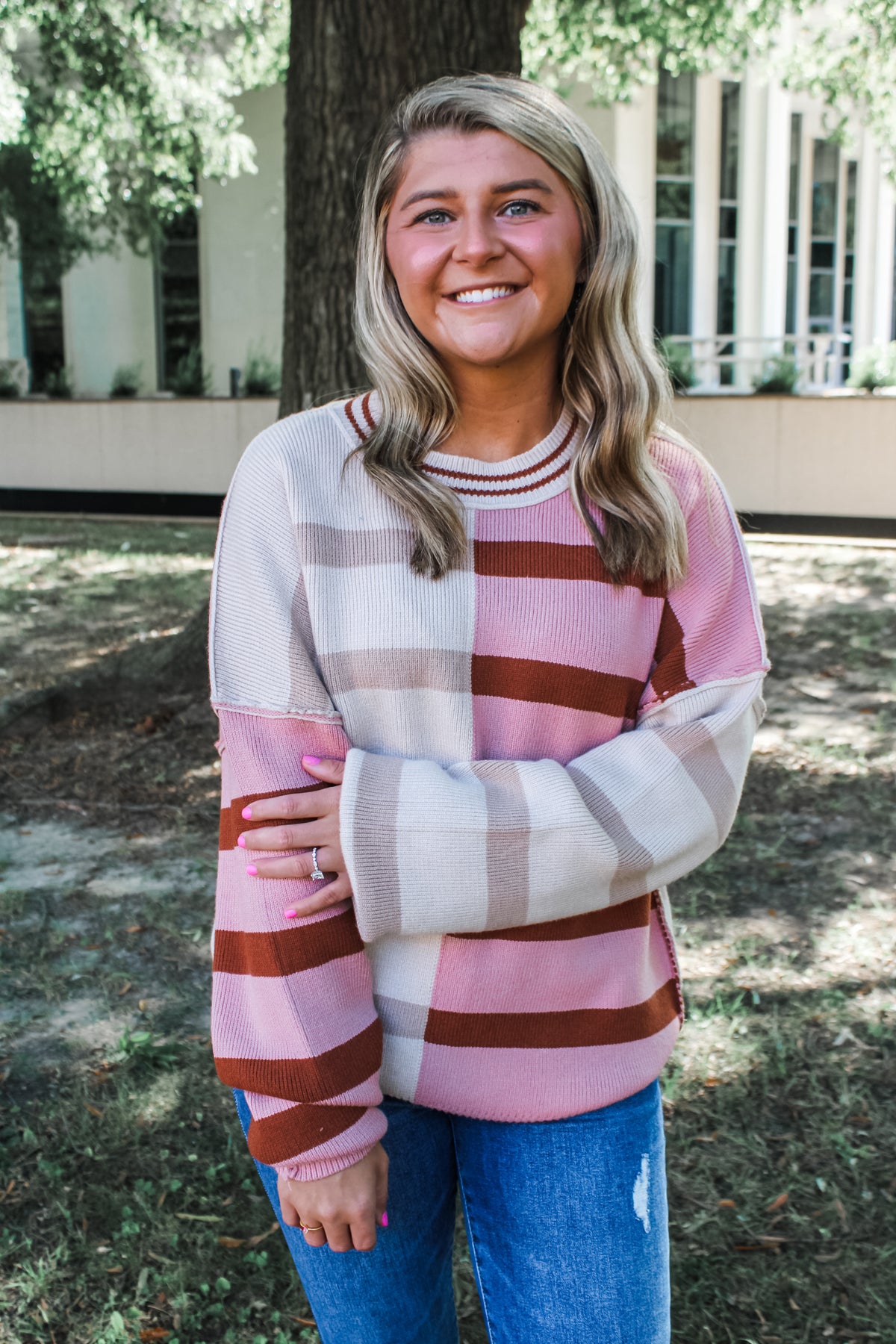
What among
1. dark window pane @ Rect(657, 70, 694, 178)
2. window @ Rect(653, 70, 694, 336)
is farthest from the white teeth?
dark window pane @ Rect(657, 70, 694, 178)

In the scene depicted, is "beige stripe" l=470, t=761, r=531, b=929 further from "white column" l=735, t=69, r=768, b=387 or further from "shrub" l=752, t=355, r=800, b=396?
"white column" l=735, t=69, r=768, b=387

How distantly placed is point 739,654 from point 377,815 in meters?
0.56

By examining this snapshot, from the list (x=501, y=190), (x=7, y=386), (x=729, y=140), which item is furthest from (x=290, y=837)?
(x=729, y=140)

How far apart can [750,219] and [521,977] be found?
728 inches

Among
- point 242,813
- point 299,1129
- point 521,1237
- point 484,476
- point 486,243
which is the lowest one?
point 521,1237

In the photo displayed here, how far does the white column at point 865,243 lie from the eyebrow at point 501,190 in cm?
2089

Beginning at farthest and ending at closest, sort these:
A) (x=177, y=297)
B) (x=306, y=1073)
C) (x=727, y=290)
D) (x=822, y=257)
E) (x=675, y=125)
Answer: (x=822, y=257) → (x=177, y=297) → (x=727, y=290) → (x=675, y=125) → (x=306, y=1073)

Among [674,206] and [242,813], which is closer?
[242,813]

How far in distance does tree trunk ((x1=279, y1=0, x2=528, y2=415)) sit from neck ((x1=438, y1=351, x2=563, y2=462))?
11.7 feet

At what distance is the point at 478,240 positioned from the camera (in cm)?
166

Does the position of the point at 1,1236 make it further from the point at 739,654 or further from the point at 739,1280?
the point at 739,654

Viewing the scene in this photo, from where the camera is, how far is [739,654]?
68.2 inches

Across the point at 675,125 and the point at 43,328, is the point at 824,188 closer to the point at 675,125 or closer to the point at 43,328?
the point at 675,125

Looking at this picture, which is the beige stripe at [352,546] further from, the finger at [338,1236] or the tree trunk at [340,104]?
the tree trunk at [340,104]
